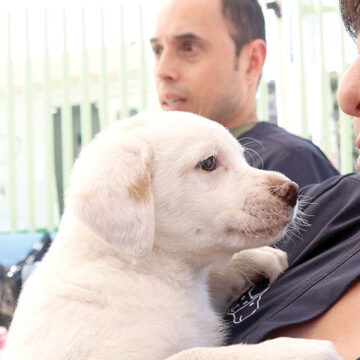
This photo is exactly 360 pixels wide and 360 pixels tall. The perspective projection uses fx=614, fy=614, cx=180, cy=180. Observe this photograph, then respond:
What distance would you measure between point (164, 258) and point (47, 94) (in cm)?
330

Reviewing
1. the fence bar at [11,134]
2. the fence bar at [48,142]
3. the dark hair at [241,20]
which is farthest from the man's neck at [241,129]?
the fence bar at [11,134]

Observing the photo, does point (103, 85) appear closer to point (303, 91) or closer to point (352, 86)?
point (303, 91)

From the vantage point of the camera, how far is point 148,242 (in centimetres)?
109

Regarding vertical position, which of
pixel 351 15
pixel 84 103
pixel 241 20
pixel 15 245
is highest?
pixel 241 20

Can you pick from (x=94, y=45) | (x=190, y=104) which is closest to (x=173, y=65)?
(x=190, y=104)

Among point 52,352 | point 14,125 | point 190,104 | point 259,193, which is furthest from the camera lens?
point 14,125

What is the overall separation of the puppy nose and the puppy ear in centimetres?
24

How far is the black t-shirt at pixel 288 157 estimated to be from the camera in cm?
182

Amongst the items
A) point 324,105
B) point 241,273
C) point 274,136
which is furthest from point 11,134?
point 241,273

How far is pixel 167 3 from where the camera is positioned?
8.04ft

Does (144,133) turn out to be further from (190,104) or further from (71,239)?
(190,104)

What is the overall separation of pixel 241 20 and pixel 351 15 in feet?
4.20

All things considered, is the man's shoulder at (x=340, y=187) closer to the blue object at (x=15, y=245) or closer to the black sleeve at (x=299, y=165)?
the black sleeve at (x=299, y=165)

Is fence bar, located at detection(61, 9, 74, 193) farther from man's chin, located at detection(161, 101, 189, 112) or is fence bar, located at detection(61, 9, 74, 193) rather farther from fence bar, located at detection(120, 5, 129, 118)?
man's chin, located at detection(161, 101, 189, 112)
